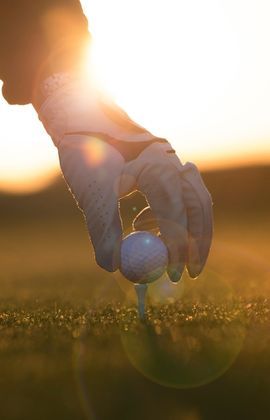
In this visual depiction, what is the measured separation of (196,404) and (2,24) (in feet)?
12.0

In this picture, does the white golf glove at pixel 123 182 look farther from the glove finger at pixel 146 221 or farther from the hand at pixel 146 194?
the glove finger at pixel 146 221

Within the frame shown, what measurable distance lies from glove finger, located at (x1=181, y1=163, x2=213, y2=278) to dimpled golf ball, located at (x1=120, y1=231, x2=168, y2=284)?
20 centimetres

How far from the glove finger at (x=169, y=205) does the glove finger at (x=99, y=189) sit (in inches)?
9.0

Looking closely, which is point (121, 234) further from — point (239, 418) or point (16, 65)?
point (239, 418)

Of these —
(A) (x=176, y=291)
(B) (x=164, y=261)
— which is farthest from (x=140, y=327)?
(A) (x=176, y=291)

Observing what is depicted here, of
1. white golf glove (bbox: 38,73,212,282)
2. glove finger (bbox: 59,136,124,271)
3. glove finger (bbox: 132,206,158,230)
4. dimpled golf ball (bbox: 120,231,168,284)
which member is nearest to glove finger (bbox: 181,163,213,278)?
white golf glove (bbox: 38,73,212,282)

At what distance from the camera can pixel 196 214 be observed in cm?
472

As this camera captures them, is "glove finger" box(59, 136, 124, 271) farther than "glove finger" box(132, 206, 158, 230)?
No

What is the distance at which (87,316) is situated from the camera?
5305 millimetres

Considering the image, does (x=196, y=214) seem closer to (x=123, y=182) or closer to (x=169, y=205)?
(x=169, y=205)

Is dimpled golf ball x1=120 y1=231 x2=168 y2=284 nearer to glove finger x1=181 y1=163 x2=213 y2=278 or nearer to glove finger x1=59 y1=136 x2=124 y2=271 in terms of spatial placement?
glove finger x1=59 y1=136 x2=124 y2=271

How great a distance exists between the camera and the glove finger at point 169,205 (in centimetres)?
465

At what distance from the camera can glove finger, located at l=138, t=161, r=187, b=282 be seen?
4.65m

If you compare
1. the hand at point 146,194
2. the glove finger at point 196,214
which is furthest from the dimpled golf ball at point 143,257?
the glove finger at point 196,214
